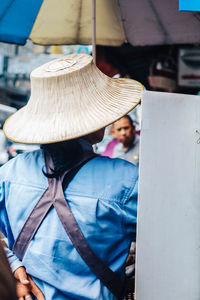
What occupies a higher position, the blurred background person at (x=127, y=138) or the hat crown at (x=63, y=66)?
the hat crown at (x=63, y=66)

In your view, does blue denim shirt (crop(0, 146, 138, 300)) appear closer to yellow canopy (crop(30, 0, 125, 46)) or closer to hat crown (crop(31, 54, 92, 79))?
hat crown (crop(31, 54, 92, 79))

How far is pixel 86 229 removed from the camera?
4.59ft

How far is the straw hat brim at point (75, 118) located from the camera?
1544 millimetres

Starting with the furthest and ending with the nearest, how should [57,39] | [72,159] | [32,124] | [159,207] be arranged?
1. [57,39]
2. [32,124]
3. [72,159]
4. [159,207]

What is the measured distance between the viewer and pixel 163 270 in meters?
1.42

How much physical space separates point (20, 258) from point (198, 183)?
89 cm

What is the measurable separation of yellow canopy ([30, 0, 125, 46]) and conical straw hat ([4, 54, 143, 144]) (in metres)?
1.05

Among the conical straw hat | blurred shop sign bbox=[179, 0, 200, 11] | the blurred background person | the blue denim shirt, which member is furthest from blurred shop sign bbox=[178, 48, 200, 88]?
the blue denim shirt

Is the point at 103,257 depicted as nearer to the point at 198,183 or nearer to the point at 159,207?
the point at 159,207

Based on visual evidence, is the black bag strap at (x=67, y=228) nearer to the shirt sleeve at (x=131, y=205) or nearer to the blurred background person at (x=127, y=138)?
the shirt sleeve at (x=131, y=205)

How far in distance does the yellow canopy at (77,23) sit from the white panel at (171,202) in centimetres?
146

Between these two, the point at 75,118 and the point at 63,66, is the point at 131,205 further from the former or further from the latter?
the point at 63,66

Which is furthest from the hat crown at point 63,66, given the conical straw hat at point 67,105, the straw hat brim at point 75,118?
the straw hat brim at point 75,118

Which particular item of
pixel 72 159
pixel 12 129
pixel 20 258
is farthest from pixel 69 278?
pixel 12 129
